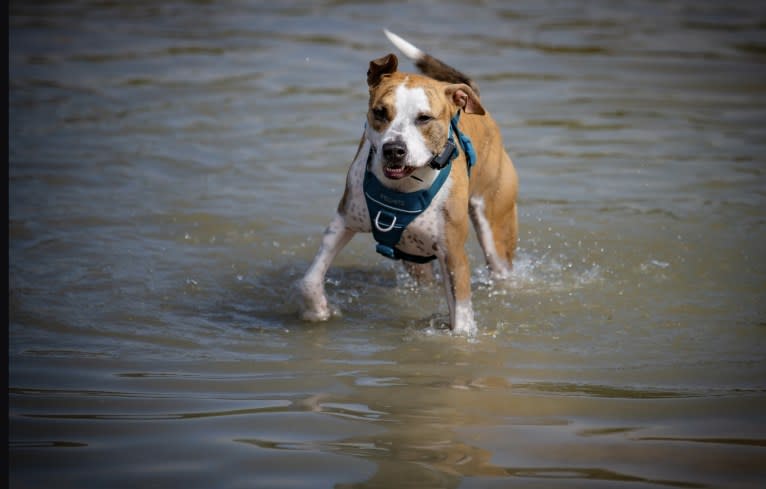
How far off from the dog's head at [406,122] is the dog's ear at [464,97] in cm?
5

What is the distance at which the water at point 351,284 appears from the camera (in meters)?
4.38

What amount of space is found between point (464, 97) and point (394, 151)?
63 centimetres

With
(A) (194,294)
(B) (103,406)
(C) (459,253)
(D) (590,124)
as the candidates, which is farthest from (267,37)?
(B) (103,406)

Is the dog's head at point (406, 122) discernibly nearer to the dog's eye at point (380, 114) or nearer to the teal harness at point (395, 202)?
the dog's eye at point (380, 114)

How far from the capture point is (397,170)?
5289mm

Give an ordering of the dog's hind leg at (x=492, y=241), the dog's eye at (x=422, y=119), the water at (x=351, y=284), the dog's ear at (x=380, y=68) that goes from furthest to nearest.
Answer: the dog's hind leg at (x=492, y=241) → the dog's ear at (x=380, y=68) → the dog's eye at (x=422, y=119) → the water at (x=351, y=284)

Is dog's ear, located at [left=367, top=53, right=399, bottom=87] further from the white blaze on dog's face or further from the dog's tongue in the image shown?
the dog's tongue

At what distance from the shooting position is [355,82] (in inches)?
516

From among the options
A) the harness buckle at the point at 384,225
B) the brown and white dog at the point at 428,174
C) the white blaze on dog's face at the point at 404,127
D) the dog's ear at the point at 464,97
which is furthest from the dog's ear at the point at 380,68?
the harness buckle at the point at 384,225

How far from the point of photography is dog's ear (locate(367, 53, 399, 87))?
553 centimetres

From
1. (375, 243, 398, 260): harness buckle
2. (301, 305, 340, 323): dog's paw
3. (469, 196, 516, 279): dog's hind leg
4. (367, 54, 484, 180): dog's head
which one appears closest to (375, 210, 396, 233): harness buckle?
(375, 243, 398, 260): harness buckle

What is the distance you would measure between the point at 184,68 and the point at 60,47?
222cm

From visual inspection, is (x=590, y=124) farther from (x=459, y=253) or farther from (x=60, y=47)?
(x=60, y=47)

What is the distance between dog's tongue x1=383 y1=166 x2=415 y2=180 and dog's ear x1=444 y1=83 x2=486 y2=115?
0.47m
